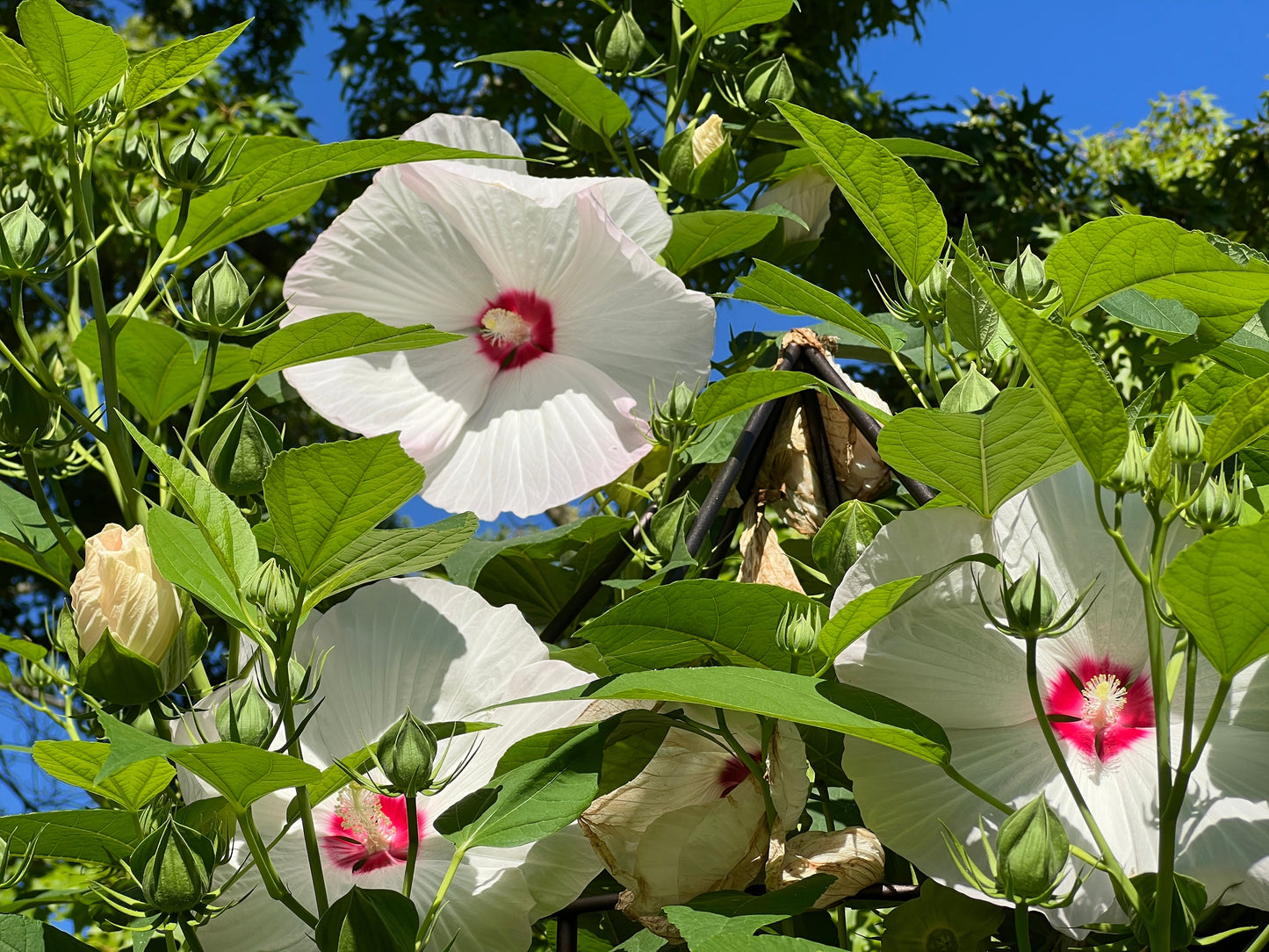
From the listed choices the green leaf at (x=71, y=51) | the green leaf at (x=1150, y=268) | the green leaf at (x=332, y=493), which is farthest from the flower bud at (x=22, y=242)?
the green leaf at (x=1150, y=268)

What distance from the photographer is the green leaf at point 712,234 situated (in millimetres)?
614

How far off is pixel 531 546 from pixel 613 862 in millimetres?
194

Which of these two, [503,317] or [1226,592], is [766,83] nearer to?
[503,317]

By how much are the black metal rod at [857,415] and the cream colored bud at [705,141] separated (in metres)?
0.17

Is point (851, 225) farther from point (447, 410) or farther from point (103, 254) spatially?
point (447, 410)

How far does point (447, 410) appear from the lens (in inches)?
23.9

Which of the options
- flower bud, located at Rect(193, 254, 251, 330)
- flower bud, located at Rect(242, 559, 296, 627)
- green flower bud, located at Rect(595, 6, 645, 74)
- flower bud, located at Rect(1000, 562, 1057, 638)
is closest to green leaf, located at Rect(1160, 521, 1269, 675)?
flower bud, located at Rect(1000, 562, 1057, 638)

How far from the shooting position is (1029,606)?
1.07ft

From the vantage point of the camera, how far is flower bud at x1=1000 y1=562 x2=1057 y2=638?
32 centimetres

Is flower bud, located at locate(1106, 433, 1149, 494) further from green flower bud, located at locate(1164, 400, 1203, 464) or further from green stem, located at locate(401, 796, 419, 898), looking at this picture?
green stem, located at locate(401, 796, 419, 898)

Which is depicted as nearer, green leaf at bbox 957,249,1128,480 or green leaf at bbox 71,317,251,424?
green leaf at bbox 957,249,1128,480

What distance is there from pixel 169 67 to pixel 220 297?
0.11m

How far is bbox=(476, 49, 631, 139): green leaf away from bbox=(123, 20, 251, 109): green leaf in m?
0.16

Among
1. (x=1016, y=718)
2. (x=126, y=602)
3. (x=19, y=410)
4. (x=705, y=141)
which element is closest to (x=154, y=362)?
(x=19, y=410)
